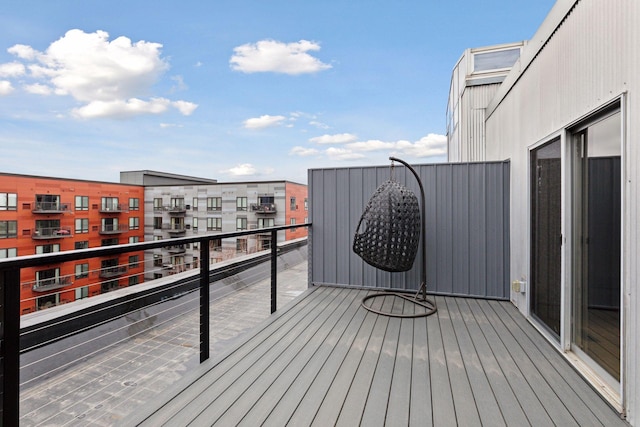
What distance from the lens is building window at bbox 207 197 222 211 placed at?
1705cm

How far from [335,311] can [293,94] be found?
11.2 meters

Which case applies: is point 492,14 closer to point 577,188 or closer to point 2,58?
point 577,188

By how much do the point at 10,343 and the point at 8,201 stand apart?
15638 mm

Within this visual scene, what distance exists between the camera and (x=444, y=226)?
3594mm

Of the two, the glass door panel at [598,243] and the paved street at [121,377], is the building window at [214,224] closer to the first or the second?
the paved street at [121,377]

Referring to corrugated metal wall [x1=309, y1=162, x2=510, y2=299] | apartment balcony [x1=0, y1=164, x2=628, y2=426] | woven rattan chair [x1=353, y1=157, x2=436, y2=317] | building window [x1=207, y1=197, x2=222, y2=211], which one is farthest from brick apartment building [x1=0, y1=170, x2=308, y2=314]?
woven rattan chair [x1=353, y1=157, x2=436, y2=317]

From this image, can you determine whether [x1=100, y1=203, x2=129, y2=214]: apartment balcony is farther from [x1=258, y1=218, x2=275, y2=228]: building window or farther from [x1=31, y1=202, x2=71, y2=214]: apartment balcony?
[x1=258, y1=218, x2=275, y2=228]: building window

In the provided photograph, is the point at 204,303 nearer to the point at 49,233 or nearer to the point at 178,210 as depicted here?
the point at 49,233

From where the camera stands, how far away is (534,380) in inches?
70.8

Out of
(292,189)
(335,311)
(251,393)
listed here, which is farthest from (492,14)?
(292,189)

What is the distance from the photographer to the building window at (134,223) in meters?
17.9

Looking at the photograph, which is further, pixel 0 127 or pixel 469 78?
pixel 0 127

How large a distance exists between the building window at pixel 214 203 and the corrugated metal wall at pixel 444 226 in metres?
14.1

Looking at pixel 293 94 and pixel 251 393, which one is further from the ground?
pixel 293 94
